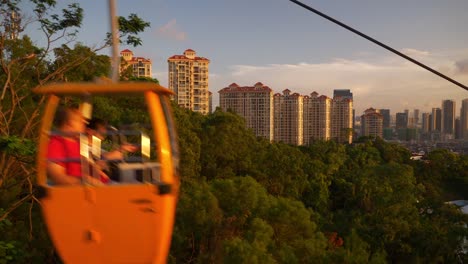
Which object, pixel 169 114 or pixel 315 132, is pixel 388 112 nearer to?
pixel 315 132

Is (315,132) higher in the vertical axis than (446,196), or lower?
higher

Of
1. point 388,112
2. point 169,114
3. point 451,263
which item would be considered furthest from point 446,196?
point 388,112

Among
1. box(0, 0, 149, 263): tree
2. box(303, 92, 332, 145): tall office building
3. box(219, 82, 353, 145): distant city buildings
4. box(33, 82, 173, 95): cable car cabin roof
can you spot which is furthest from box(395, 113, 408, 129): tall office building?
box(33, 82, 173, 95): cable car cabin roof

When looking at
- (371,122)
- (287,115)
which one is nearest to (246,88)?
(287,115)

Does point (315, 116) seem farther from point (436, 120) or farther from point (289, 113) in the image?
point (436, 120)

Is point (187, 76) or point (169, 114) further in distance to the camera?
point (187, 76)
